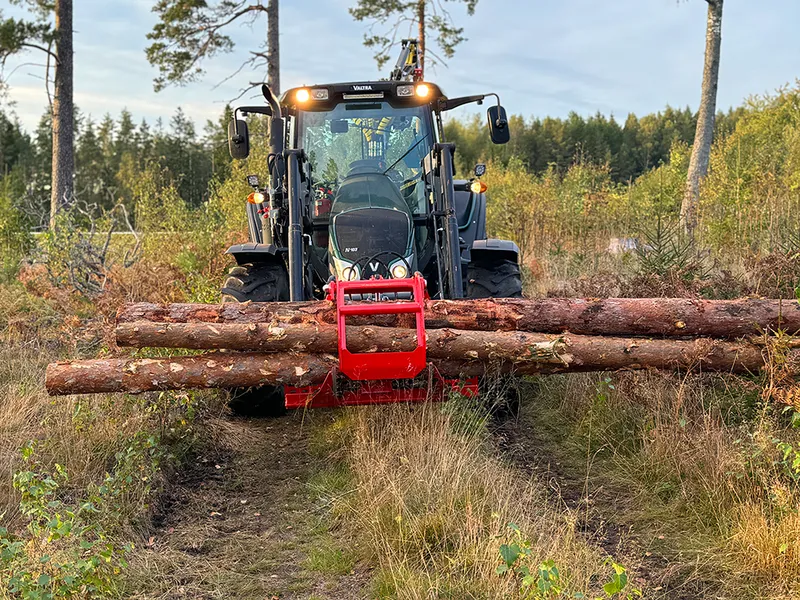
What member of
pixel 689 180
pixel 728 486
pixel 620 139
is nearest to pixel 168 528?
pixel 728 486

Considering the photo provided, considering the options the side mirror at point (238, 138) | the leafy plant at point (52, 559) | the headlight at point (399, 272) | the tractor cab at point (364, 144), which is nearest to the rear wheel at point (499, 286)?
the tractor cab at point (364, 144)

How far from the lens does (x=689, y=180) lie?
12.3m

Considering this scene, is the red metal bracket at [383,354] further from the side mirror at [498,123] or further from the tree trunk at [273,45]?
the tree trunk at [273,45]

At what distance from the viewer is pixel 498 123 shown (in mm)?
6133

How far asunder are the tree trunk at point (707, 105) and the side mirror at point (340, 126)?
7.65 metres

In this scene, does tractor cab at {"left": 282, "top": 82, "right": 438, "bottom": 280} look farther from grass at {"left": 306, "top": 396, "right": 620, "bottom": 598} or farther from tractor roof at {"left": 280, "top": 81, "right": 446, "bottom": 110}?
grass at {"left": 306, "top": 396, "right": 620, "bottom": 598}

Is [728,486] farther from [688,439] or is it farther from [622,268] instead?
[622,268]

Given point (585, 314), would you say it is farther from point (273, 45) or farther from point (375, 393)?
point (273, 45)

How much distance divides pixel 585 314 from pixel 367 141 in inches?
106

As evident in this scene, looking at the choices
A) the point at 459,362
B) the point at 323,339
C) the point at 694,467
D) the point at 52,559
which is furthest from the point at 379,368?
the point at 694,467

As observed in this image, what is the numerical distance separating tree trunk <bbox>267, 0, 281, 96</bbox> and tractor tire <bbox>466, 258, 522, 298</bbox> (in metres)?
11.4

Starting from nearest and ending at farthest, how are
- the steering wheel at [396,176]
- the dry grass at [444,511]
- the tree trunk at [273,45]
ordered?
the dry grass at [444,511]
the steering wheel at [396,176]
the tree trunk at [273,45]

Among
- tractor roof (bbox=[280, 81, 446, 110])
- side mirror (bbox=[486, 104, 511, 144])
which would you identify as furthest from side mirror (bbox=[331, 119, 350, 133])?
side mirror (bbox=[486, 104, 511, 144])

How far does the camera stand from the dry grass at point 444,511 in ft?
10.2
